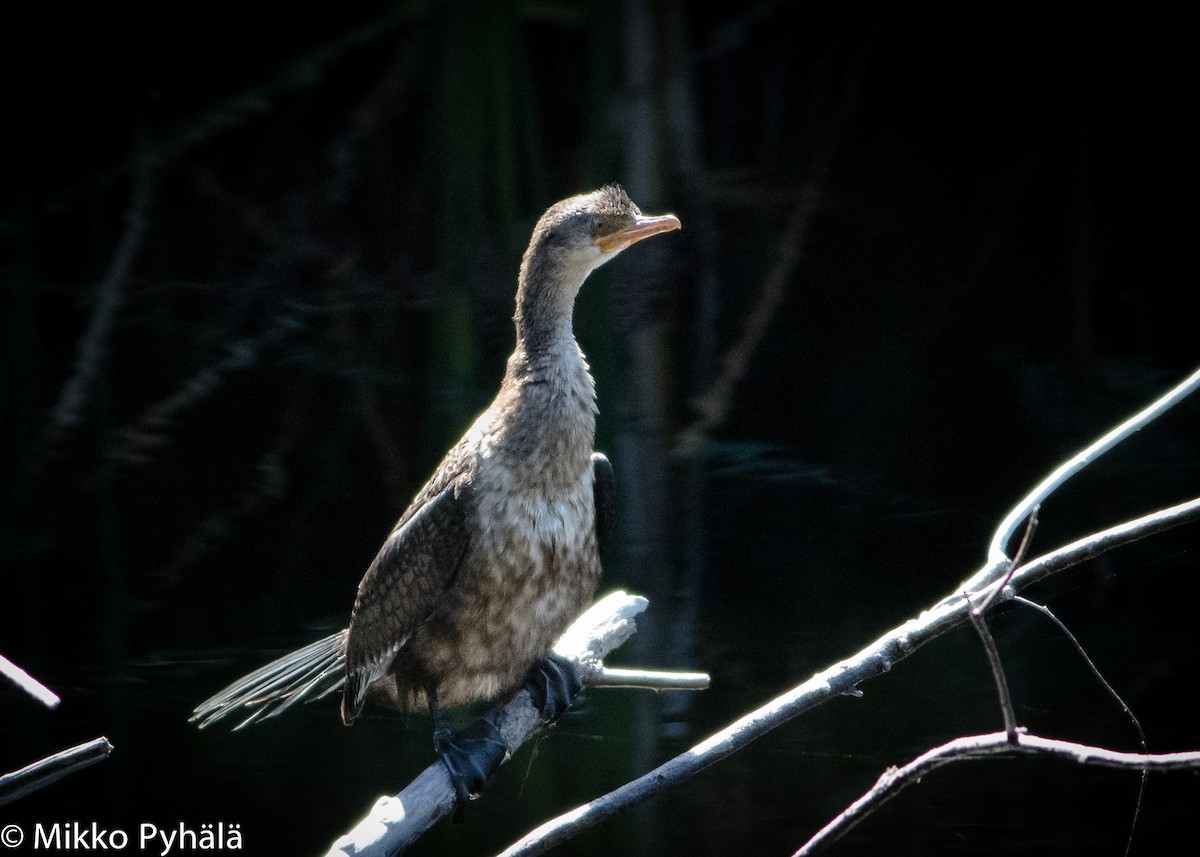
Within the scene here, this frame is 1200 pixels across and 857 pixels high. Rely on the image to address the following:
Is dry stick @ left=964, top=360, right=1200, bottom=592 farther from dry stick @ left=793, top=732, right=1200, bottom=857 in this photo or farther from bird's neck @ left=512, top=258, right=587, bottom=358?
bird's neck @ left=512, top=258, right=587, bottom=358

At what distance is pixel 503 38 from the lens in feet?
21.4

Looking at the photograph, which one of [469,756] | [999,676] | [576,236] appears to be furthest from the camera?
[576,236]

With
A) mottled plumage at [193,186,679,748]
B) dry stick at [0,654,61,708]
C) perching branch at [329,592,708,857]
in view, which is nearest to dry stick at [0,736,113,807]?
dry stick at [0,654,61,708]

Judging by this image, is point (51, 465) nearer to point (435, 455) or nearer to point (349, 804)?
point (435, 455)

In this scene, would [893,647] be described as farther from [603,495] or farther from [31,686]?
[31,686]

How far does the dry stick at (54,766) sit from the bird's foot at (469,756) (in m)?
0.99

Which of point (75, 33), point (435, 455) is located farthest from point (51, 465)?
point (75, 33)

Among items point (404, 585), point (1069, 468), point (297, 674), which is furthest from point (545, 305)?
point (1069, 468)

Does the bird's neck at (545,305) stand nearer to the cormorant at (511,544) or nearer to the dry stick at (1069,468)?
the cormorant at (511,544)

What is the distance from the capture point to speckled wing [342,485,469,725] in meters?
2.89

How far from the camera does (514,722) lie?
297cm

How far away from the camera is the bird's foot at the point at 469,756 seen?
2643 mm

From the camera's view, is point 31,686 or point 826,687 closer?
point 31,686

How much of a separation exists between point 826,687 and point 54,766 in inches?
46.5
